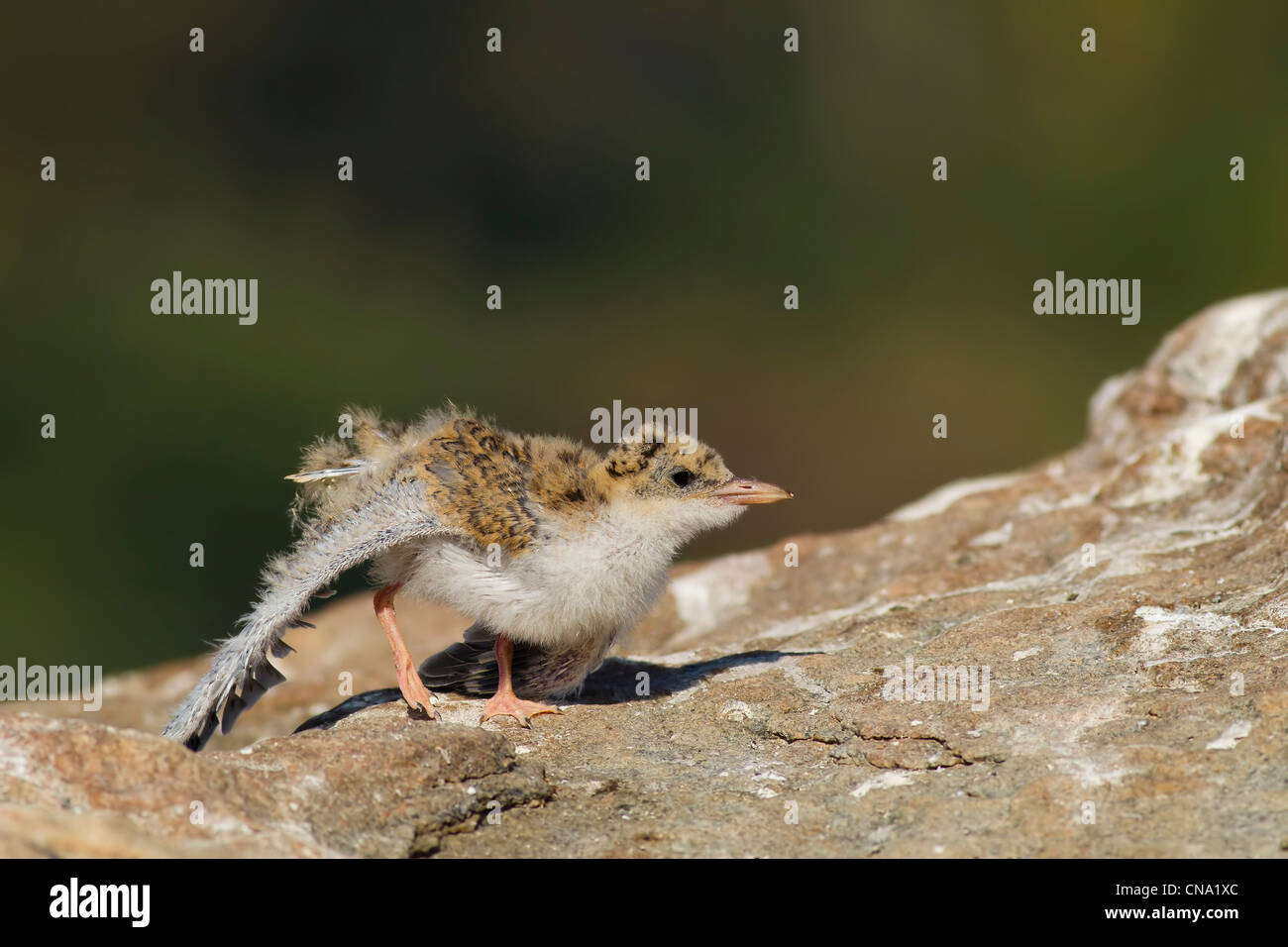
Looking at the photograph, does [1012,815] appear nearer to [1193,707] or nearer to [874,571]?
[1193,707]

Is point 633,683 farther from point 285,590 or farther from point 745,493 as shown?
point 285,590

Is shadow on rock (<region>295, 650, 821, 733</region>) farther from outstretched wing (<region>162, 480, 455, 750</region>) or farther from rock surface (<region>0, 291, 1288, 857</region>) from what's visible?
outstretched wing (<region>162, 480, 455, 750</region>)

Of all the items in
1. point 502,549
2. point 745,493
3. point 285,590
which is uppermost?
point 745,493

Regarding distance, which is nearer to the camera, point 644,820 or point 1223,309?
point 644,820

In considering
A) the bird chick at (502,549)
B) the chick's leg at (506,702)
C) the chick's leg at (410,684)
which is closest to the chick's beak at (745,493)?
the bird chick at (502,549)

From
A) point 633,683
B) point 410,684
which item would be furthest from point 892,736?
point 410,684

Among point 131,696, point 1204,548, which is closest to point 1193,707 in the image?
point 1204,548

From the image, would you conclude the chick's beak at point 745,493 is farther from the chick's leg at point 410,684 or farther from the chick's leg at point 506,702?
the chick's leg at point 410,684
